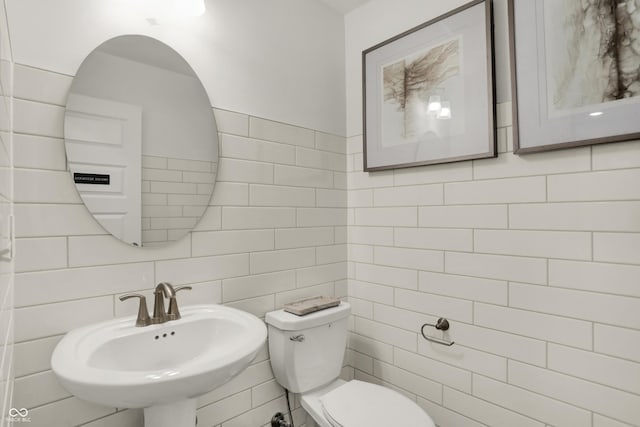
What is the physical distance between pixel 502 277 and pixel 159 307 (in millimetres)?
1264

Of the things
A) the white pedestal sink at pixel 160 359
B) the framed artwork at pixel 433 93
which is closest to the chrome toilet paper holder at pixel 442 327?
the framed artwork at pixel 433 93

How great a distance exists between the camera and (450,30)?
1.48m

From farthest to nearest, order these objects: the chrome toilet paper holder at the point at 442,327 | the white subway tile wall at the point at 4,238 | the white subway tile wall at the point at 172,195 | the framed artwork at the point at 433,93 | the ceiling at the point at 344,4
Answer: the ceiling at the point at 344,4 < the chrome toilet paper holder at the point at 442,327 < the framed artwork at the point at 433,93 < the white subway tile wall at the point at 172,195 < the white subway tile wall at the point at 4,238

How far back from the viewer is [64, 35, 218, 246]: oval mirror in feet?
3.59

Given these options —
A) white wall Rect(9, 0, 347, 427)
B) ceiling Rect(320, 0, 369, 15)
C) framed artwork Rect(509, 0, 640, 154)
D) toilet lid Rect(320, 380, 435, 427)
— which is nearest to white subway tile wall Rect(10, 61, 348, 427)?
white wall Rect(9, 0, 347, 427)

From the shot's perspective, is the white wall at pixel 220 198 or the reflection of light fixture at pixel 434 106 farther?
the reflection of light fixture at pixel 434 106

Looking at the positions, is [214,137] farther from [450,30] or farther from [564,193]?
[564,193]

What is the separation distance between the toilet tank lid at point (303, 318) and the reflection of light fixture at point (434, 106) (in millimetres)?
983

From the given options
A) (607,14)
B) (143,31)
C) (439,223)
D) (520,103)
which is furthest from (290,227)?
(607,14)

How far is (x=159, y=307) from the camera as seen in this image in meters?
1.14

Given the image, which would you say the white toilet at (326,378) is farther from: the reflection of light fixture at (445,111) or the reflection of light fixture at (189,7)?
the reflection of light fixture at (189,7)

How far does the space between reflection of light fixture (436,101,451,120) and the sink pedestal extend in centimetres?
143

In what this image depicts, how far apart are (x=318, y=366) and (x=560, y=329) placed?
0.95 meters

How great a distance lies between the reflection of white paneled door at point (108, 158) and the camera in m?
1.07
